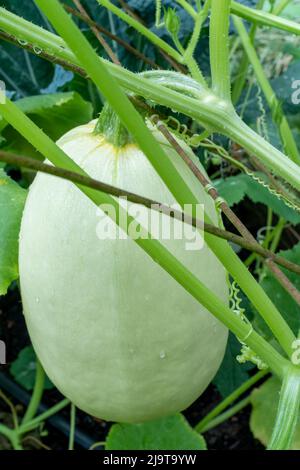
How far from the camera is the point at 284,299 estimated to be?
961 mm

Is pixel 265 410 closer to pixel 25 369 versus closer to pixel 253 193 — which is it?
pixel 253 193

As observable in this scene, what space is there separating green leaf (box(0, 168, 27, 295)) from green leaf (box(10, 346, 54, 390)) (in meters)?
0.64

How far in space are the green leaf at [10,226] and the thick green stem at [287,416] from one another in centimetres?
32

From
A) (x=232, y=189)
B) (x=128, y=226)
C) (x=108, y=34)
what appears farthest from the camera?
(x=232, y=189)

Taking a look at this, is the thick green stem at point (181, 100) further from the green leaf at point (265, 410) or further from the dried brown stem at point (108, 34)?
the green leaf at point (265, 410)

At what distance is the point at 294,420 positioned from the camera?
0.58 meters

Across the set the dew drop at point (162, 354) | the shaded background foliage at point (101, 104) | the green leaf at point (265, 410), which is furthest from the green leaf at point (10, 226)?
the green leaf at point (265, 410)

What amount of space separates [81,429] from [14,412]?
14 cm

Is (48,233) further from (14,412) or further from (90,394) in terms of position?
(14,412)

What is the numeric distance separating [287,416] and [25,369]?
882 mm

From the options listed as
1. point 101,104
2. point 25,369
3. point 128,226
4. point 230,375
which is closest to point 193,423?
point 230,375

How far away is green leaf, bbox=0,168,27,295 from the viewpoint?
746 mm

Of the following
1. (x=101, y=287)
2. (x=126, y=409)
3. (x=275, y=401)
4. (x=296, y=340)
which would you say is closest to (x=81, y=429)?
(x=275, y=401)

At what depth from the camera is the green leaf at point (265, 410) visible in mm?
1145
